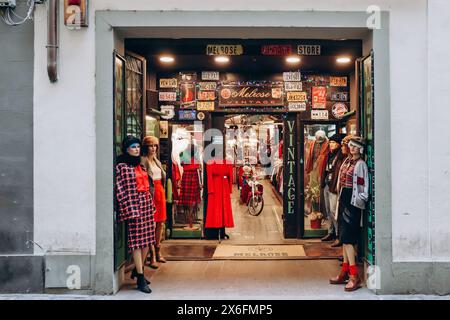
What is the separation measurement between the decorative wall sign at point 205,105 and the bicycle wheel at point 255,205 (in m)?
3.50

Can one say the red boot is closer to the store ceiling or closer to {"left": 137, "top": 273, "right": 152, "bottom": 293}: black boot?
{"left": 137, "top": 273, "right": 152, "bottom": 293}: black boot

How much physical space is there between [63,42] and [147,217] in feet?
8.22

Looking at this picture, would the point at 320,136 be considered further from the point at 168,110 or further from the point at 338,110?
the point at 168,110

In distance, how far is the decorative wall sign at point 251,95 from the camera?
10.2 meters

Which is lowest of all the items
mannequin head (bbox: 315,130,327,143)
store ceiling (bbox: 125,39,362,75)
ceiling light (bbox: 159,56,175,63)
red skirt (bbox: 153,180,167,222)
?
red skirt (bbox: 153,180,167,222)

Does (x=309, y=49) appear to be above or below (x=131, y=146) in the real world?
above

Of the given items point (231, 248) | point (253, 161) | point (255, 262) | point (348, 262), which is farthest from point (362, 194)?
point (253, 161)

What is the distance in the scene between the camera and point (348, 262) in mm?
6770

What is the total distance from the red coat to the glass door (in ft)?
5.37

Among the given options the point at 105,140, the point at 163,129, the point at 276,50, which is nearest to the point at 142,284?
the point at 105,140

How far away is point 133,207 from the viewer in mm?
6477

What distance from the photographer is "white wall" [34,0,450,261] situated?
6.34 meters

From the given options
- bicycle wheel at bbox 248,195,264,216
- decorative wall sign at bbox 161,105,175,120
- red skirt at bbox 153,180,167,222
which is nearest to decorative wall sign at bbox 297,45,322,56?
red skirt at bbox 153,180,167,222

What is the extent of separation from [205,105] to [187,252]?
3.07 m
